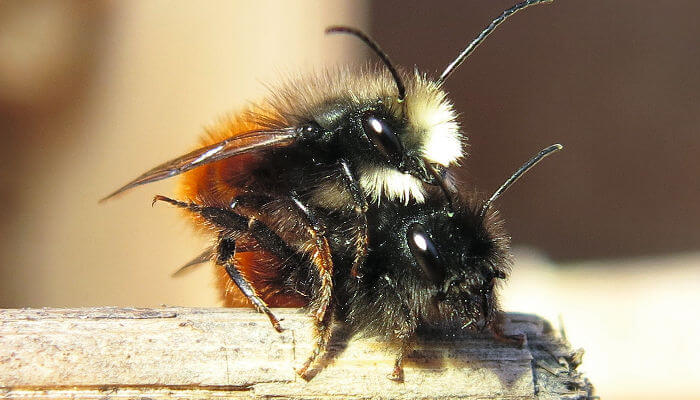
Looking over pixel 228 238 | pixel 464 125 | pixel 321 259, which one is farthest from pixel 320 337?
pixel 464 125

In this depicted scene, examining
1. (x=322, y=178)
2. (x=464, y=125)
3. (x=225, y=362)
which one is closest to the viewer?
(x=225, y=362)

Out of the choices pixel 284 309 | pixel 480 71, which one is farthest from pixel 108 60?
pixel 284 309

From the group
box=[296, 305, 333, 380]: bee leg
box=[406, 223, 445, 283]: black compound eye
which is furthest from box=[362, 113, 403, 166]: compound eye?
box=[296, 305, 333, 380]: bee leg

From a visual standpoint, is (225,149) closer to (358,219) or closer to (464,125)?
(358,219)

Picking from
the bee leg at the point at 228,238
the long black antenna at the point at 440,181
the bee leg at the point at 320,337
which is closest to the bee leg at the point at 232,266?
the bee leg at the point at 228,238

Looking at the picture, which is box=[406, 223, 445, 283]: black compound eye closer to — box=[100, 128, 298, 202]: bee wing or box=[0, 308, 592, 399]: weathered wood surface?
box=[0, 308, 592, 399]: weathered wood surface

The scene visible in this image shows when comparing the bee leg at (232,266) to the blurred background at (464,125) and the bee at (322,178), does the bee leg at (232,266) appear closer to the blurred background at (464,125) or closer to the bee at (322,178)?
the bee at (322,178)
